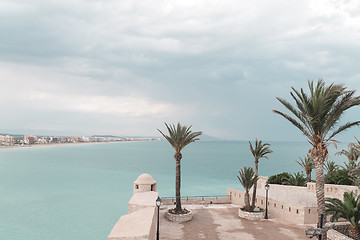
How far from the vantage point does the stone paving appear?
1648 centimetres

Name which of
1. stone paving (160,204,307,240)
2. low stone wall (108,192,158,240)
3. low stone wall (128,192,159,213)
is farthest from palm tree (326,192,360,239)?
low stone wall (128,192,159,213)

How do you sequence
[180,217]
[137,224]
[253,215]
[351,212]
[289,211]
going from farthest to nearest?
1. [253,215]
2. [289,211]
3. [180,217]
4. [351,212]
5. [137,224]

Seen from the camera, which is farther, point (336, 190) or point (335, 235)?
point (336, 190)

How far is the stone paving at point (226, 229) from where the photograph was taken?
16.5 meters

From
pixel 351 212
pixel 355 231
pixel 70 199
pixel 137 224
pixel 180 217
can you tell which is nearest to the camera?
pixel 137 224

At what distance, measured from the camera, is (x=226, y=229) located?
1783cm

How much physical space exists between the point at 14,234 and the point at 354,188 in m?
38.8

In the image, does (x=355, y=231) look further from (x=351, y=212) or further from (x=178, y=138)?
(x=178, y=138)

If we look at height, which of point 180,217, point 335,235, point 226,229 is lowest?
point 226,229

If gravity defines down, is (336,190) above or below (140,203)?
below

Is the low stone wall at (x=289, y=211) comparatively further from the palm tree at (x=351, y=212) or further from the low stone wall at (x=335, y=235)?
the low stone wall at (x=335, y=235)

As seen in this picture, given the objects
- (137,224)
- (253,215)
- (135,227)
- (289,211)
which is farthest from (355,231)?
(135,227)

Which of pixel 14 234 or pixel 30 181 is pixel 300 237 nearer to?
pixel 14 234

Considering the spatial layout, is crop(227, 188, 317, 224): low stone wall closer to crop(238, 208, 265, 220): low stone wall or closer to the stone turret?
crop(238, 208, 265, 220): low stone wall
